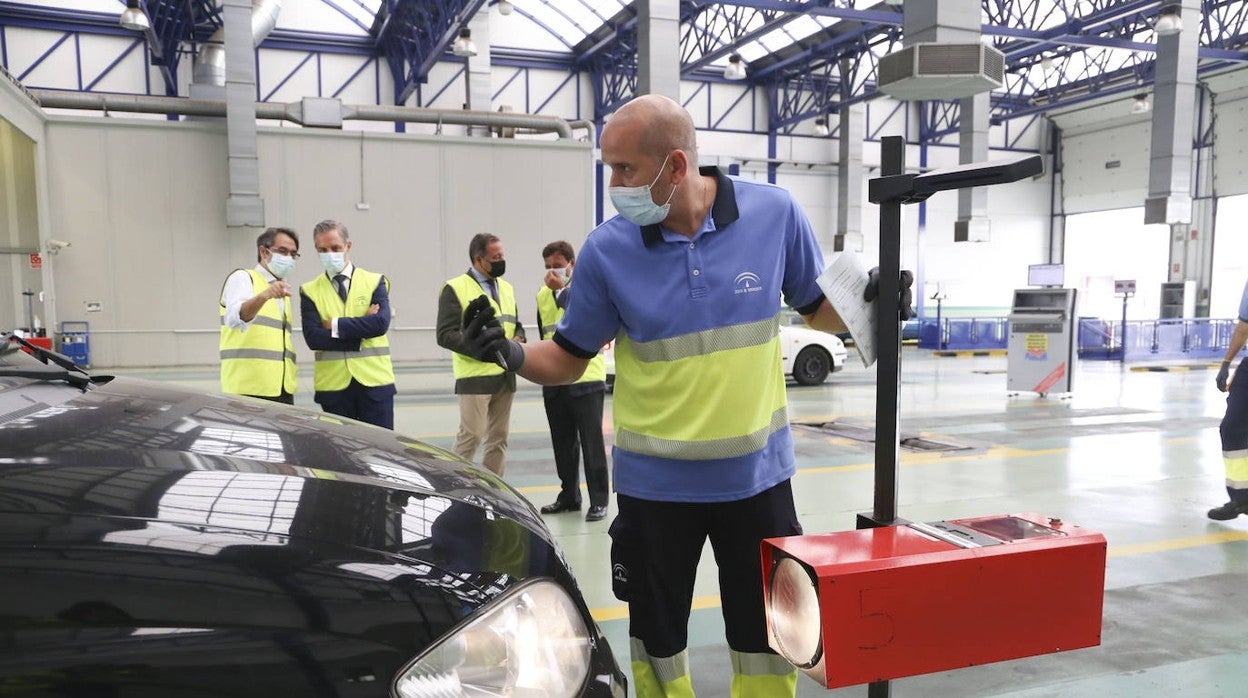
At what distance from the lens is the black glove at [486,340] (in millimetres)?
2115

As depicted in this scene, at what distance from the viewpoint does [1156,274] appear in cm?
2761

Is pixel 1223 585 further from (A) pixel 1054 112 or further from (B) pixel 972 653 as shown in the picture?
(A) pixel 1054 112

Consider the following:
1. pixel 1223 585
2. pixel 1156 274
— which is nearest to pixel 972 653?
pixel 1223 585

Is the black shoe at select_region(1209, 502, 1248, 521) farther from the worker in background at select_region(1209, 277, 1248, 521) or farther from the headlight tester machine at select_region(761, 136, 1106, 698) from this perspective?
the headlight tester machine at select_region(761, 136, 1106, 698)

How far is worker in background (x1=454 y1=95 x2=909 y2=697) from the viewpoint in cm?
201

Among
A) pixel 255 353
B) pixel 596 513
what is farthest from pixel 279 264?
pixel 596 513

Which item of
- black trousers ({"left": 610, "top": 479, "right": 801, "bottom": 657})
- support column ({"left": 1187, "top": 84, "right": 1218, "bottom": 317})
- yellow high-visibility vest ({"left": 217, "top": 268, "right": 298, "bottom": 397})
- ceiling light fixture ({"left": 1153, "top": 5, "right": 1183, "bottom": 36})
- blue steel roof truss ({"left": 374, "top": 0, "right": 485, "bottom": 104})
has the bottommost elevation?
black trousers ({"left": 610, "top": 479, "right": 801, "bottom": 657})

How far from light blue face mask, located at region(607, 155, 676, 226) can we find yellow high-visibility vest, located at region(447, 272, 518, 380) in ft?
8.98

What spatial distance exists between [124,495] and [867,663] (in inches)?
46.8

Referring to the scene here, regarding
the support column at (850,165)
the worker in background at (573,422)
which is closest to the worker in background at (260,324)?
the worker in background at (573,422)

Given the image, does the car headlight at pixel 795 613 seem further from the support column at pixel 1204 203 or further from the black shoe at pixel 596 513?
the support column at pixel 1204 203

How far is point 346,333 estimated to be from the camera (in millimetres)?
4523

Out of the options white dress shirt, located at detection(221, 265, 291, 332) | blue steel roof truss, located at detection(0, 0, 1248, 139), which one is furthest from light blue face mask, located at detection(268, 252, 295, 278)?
blue steel roof truss, located at detection(0, 0, 1248, 139)

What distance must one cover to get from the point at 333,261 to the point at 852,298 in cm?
371
